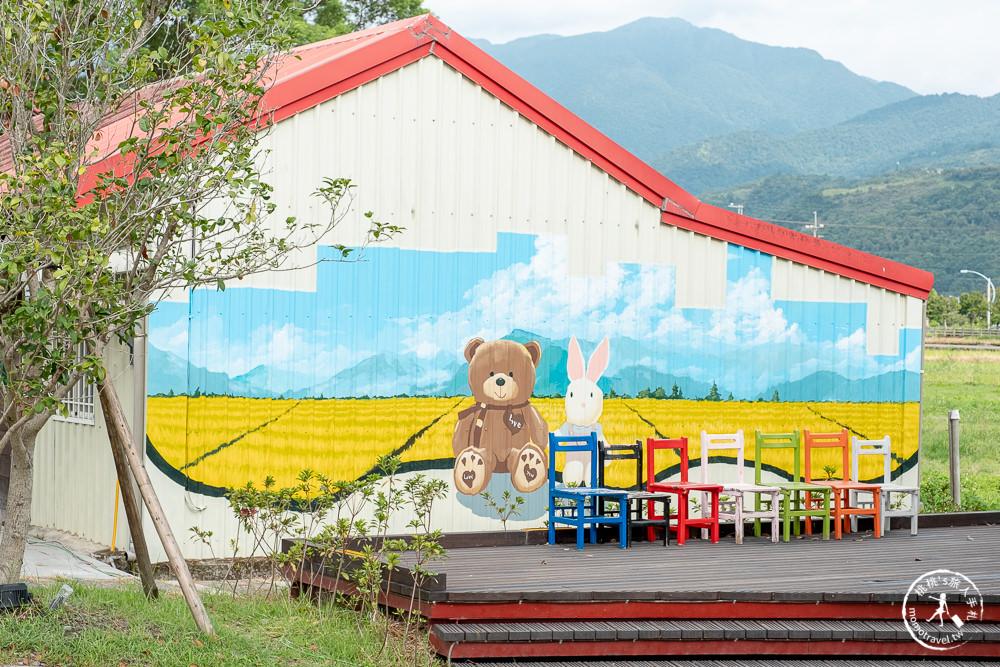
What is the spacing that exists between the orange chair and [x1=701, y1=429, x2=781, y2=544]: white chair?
561 millimetres

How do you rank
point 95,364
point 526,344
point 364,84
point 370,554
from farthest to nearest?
point 526,344 < point 364,84 < point 370,554 < point 95,364

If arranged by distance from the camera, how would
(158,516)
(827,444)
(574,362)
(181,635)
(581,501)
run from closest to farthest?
(181,635)
(158,516)
(581,501)
(574,362)
(827,444)

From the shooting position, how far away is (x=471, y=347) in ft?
35.0

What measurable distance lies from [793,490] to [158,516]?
19.8ft

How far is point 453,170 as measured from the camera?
10664mm

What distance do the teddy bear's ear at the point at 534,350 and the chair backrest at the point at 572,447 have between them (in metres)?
0.78

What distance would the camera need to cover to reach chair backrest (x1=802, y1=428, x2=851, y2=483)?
11.2 m

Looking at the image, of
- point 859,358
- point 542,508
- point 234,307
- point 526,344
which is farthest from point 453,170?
point 859,358

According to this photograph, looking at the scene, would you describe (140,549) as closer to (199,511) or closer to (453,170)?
(199,511)

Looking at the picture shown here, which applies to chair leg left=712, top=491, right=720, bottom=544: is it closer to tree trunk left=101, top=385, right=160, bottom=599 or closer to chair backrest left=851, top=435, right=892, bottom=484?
chair backrest left=851, top=435, right=892, bottom=484

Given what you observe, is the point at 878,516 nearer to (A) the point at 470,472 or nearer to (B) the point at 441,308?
(A) the point at 470,472

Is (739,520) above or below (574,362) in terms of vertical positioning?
below

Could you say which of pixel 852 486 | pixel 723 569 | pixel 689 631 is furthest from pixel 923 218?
pixel 689 631

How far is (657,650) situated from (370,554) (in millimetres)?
1875
